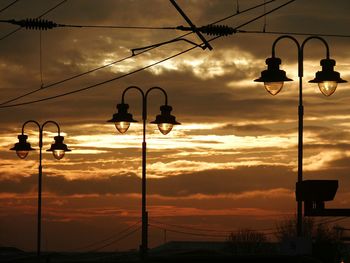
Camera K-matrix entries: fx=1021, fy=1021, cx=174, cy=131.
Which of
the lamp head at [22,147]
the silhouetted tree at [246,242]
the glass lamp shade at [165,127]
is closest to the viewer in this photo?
the glass lamp shade at [165,127]

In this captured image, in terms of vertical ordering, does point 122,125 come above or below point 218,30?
below

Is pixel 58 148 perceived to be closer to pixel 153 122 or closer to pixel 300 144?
pixel 153 122

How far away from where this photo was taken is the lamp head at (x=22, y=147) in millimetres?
41812

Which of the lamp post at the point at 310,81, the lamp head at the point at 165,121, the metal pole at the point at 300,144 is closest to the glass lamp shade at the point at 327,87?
the lamp post at the point at 310,81

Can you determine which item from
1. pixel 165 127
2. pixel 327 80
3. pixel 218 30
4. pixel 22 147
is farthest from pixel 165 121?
pixel 22 147

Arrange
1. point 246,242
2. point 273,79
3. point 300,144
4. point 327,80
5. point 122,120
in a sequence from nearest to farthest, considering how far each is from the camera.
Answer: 1. point 273,79
2. point 327,80
3. point 300,144
4. point 122,120
5. point 246,242

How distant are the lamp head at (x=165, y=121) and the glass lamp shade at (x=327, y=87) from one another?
732cm

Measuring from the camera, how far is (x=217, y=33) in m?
27.5

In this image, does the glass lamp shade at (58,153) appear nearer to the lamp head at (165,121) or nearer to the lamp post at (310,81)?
the lamp head at (165,121)

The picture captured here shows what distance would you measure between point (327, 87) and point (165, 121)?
24.5 feet

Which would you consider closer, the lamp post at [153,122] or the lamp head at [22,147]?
the lamp post at [153,122]

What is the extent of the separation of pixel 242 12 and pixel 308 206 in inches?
298

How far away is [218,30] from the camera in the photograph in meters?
27.5

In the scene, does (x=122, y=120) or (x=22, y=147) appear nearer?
(x=122, y=120)
